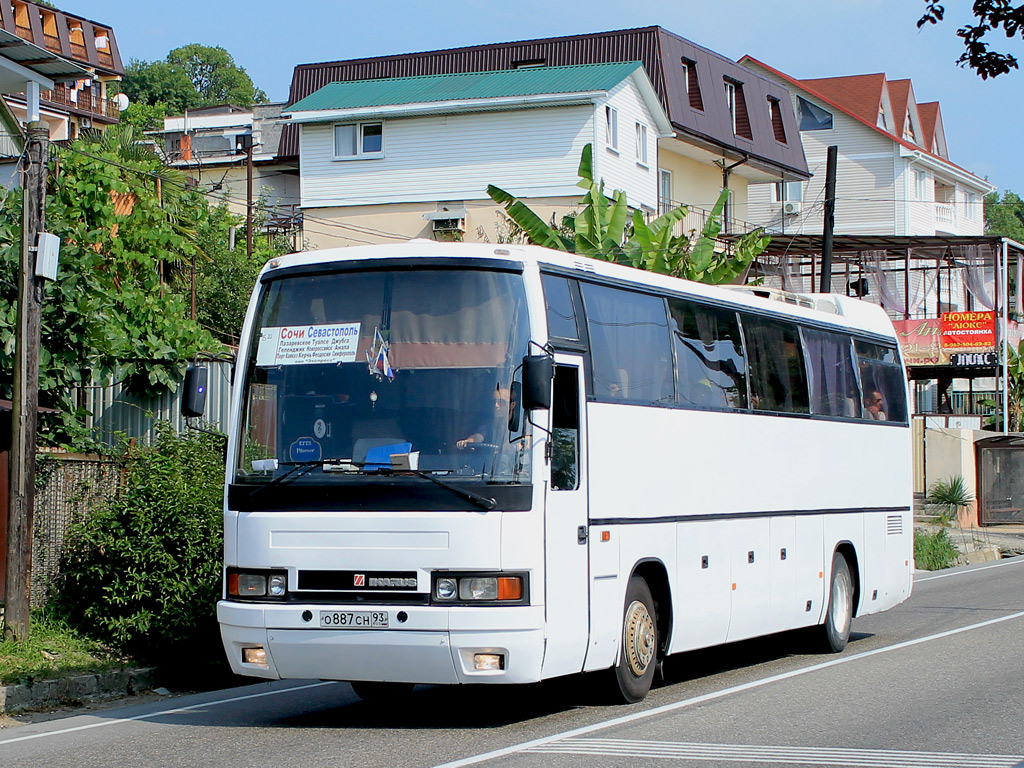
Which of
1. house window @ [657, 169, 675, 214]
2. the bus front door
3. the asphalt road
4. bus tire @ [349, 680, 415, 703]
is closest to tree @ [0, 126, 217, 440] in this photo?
the asphalt road

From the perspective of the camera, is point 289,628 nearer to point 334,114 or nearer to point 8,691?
point 8,691

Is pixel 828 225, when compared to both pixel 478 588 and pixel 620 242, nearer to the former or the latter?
pixel 620 242

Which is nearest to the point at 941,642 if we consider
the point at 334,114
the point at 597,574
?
the point at 597,574

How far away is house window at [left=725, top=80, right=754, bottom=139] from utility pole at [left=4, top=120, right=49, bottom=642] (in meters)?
35.9

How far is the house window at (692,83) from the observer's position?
43062 millimetres

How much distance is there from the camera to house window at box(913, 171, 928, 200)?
6122 centimetres

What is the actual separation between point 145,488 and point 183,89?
106994 mm

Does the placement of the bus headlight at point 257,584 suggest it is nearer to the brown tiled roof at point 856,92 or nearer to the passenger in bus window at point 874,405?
the passenger in bus window at point 874,405

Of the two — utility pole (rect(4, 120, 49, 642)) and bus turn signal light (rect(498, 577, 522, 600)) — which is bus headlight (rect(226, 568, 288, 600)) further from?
utility pole (rect(4, 120, 49, 642))

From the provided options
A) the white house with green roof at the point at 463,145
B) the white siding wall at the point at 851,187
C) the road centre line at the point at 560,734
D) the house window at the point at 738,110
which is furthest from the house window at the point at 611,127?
the road centre line at the point at 560,734

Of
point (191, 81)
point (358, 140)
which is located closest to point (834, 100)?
point (358, 140)

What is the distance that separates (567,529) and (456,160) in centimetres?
3053

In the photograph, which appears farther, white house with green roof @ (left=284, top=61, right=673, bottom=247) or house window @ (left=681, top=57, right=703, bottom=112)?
house window @ (left=681, top=57, right=703, bottom=112)

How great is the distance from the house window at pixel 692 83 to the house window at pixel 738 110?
3.00m
